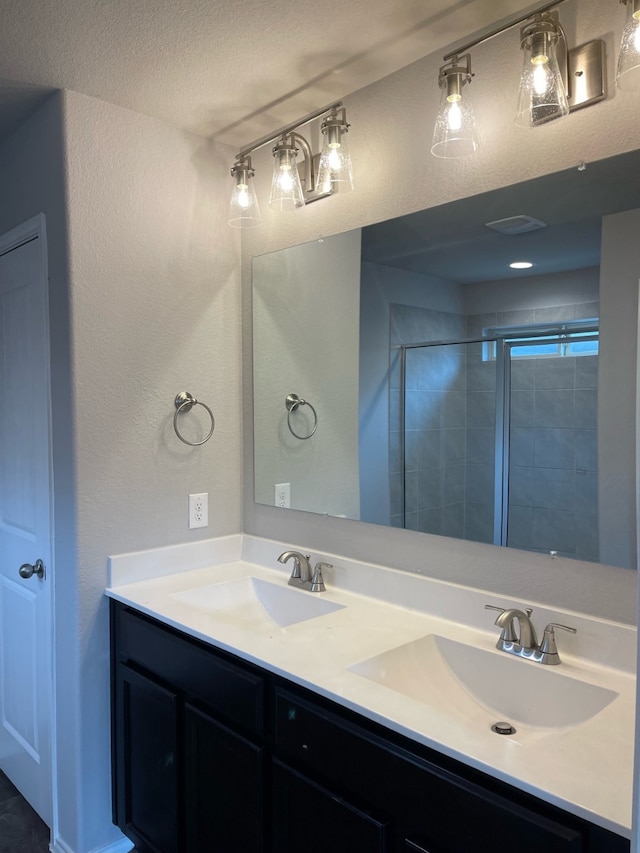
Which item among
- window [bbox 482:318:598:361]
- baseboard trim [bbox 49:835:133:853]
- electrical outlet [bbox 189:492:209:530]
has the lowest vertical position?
baseboard trim [bbox 49:835:133:853]

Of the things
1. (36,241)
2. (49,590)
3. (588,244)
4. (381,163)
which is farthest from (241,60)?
(49,590)

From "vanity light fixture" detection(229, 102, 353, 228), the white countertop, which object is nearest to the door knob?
the white countertop

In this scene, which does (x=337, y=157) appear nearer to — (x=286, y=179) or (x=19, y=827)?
(x=286, y=179)

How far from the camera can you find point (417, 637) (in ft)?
5.11

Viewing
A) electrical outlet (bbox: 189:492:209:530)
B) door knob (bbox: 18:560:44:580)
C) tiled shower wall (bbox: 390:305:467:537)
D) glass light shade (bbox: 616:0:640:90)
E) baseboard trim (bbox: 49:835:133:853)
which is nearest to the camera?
glass light shade (bbox: 616:0:640:90)

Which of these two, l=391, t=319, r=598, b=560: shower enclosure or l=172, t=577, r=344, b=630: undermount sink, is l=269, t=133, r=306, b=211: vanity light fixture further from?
l=172, t=577, r=344, b=630: undermount sink

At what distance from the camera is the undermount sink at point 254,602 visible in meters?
1.94

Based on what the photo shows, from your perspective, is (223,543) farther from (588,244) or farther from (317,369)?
(588,244)

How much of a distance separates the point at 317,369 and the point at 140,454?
65 centimetres

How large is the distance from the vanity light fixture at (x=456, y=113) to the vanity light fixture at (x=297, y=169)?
1.10 ft

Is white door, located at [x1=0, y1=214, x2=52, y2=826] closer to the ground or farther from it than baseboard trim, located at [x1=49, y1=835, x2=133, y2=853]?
farther from it

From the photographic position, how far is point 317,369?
2096mm

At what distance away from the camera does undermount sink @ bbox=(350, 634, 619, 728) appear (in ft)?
4.32

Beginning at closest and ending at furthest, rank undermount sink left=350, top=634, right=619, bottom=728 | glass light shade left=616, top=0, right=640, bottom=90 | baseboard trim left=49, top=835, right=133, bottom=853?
glass light shade left=616, top=0, right=640, bottom=90 → undermount sink left=350, top=634, right=619, bottom=728 → baseboard trim left=49, top=835, right=133, bottom=853
